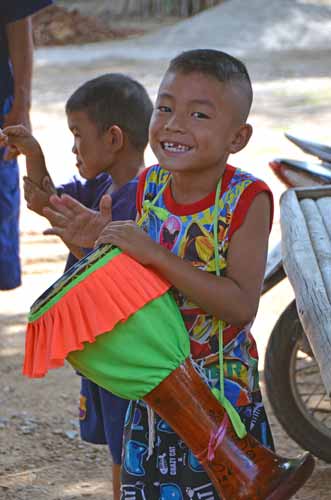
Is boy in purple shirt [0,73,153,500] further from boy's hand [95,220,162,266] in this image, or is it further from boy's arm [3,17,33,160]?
boy's arm [3,17,33,160]

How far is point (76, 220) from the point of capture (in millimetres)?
2482

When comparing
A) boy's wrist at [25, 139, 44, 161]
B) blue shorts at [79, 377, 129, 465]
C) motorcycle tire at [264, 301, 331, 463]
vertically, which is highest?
boy's wrist at [25, 139, 44, 161]

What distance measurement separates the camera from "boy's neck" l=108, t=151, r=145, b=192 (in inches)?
111

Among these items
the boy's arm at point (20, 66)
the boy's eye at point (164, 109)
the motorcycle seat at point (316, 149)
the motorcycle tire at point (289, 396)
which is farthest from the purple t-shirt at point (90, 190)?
the boy's arm at point (20, 66)

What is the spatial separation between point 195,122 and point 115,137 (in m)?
0.58

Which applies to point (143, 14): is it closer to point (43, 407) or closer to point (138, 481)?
point (43, 407)

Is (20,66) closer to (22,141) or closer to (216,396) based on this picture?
(22,141)

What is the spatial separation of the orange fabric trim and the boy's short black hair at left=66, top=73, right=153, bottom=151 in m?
0.72

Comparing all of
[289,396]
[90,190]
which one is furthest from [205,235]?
[289,396]

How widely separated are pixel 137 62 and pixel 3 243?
9.04m

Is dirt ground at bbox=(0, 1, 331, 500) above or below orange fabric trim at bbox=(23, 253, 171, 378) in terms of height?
below

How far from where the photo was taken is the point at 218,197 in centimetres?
228

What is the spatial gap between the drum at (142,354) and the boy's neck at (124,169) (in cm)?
66

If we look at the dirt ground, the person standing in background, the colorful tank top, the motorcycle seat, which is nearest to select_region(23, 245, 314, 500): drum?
the colorful tank top
